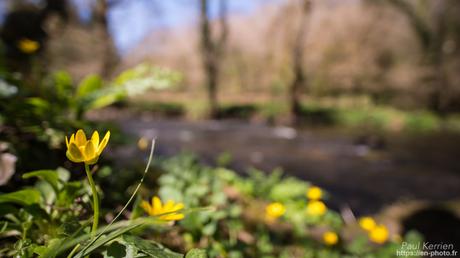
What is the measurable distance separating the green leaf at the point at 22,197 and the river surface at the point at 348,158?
2843 millimetres

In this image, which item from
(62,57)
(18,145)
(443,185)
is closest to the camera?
(18,145)

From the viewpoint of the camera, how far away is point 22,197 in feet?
2.43

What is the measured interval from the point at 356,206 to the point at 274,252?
1957 mm

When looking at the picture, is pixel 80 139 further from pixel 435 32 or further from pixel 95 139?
pixel 435 32

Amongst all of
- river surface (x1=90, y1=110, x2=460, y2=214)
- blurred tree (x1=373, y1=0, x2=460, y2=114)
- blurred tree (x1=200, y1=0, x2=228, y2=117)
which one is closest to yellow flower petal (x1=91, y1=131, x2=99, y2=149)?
river surface (x1=90, y1=110, x2=460, y2=214)

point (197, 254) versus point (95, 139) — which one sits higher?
point (95, 139)

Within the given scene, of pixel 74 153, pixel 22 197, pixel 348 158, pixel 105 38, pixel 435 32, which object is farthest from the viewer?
pixel 435 32

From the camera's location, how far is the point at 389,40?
13.7 meters

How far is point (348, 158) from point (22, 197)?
522 centimetres

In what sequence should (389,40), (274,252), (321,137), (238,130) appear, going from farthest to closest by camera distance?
(389,40) → (238,130) → (321,137) → (274,252)

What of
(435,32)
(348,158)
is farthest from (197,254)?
(435,32)

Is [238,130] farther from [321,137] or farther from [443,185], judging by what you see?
[443,185]

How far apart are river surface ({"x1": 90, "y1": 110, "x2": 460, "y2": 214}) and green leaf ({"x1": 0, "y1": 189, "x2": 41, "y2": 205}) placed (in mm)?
2843

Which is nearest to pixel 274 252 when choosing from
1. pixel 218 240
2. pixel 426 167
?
pixel 218 240
